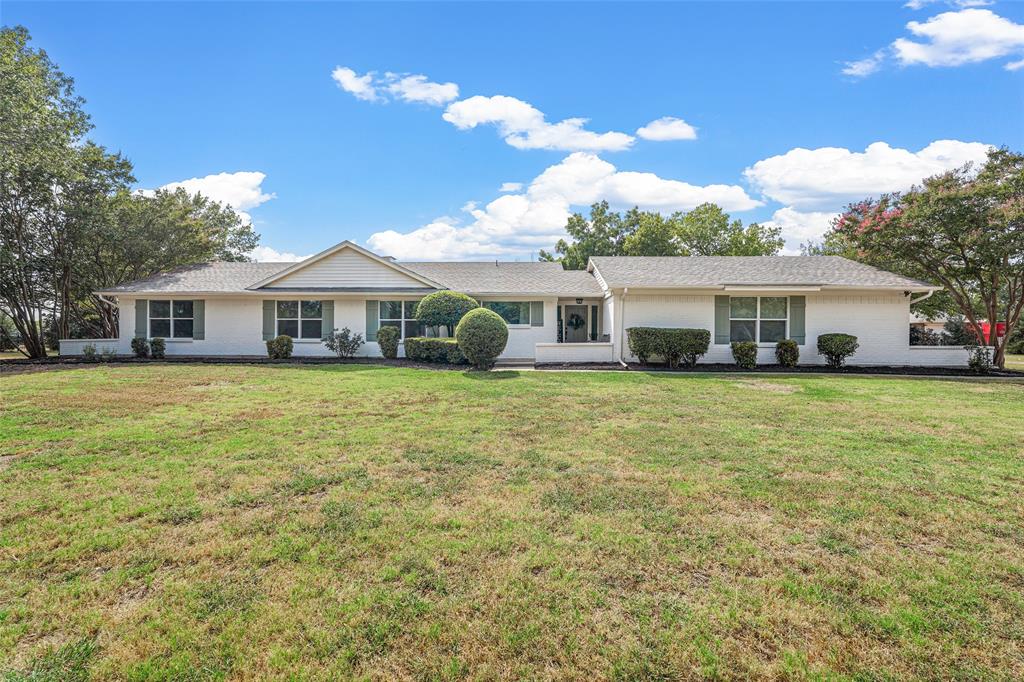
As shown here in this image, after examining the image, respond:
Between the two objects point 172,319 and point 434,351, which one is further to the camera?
point 172,319

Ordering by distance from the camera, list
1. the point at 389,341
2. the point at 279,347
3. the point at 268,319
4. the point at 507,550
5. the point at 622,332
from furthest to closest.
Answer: the point at 268,319
the point at 279,347
the point at 389,341
the point at 622,332
the point at 507,550

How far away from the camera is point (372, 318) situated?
17797 mm

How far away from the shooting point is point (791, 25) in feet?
37.0

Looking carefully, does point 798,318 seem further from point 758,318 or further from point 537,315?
point 537,315

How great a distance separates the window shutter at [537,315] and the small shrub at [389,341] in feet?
16.4

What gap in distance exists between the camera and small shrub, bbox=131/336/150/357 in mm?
17516

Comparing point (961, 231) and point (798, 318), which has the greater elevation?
point (961, 231)

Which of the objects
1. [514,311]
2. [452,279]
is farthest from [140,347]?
[514,311]

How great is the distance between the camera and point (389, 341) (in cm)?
1670

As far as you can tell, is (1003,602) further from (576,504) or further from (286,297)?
(286,297)

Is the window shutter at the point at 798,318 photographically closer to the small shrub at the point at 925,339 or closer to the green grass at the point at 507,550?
the green grass at the point at 507,550

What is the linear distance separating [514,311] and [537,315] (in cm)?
90

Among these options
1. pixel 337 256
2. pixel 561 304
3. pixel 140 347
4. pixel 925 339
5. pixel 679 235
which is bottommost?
pixel 140 347

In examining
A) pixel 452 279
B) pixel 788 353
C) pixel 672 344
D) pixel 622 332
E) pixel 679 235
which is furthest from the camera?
pixel 679 235
